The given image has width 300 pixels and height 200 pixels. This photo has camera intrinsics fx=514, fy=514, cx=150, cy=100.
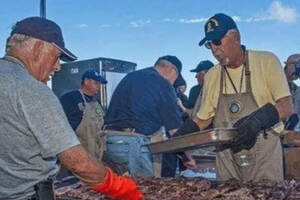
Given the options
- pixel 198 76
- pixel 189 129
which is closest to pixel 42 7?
pixel 198 76

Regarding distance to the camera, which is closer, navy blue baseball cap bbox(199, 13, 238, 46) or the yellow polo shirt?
the yellow polo shirt

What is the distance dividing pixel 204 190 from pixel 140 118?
229 centimetres

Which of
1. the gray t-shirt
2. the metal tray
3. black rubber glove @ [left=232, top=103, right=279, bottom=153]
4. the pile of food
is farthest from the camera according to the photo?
black rubber glove @ [left=232, top=103, right=279, bottom=153]

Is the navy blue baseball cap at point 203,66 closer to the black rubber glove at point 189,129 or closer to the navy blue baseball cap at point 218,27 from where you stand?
the black rubber glove at point 189,129

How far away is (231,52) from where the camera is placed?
155 inches

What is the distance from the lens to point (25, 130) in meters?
2.38

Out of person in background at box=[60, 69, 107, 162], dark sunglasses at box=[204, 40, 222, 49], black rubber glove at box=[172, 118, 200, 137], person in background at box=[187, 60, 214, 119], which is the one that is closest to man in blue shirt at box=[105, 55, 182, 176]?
person in background at box=[60, 69, 107, 162]

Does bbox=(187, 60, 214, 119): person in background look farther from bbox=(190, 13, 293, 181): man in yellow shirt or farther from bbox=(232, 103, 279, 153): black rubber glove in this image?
bbox=(232, 103, 279, 153): black rubber glove

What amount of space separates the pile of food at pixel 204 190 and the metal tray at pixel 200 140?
0.26 meters

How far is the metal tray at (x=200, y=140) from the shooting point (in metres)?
3.13

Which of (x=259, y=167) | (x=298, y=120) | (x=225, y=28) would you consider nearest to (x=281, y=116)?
(x=259, y=167)

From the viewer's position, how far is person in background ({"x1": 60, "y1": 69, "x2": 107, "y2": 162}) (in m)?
5.93

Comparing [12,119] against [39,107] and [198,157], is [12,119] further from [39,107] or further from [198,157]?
[198,157]

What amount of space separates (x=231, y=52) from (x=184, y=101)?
15.9ft
